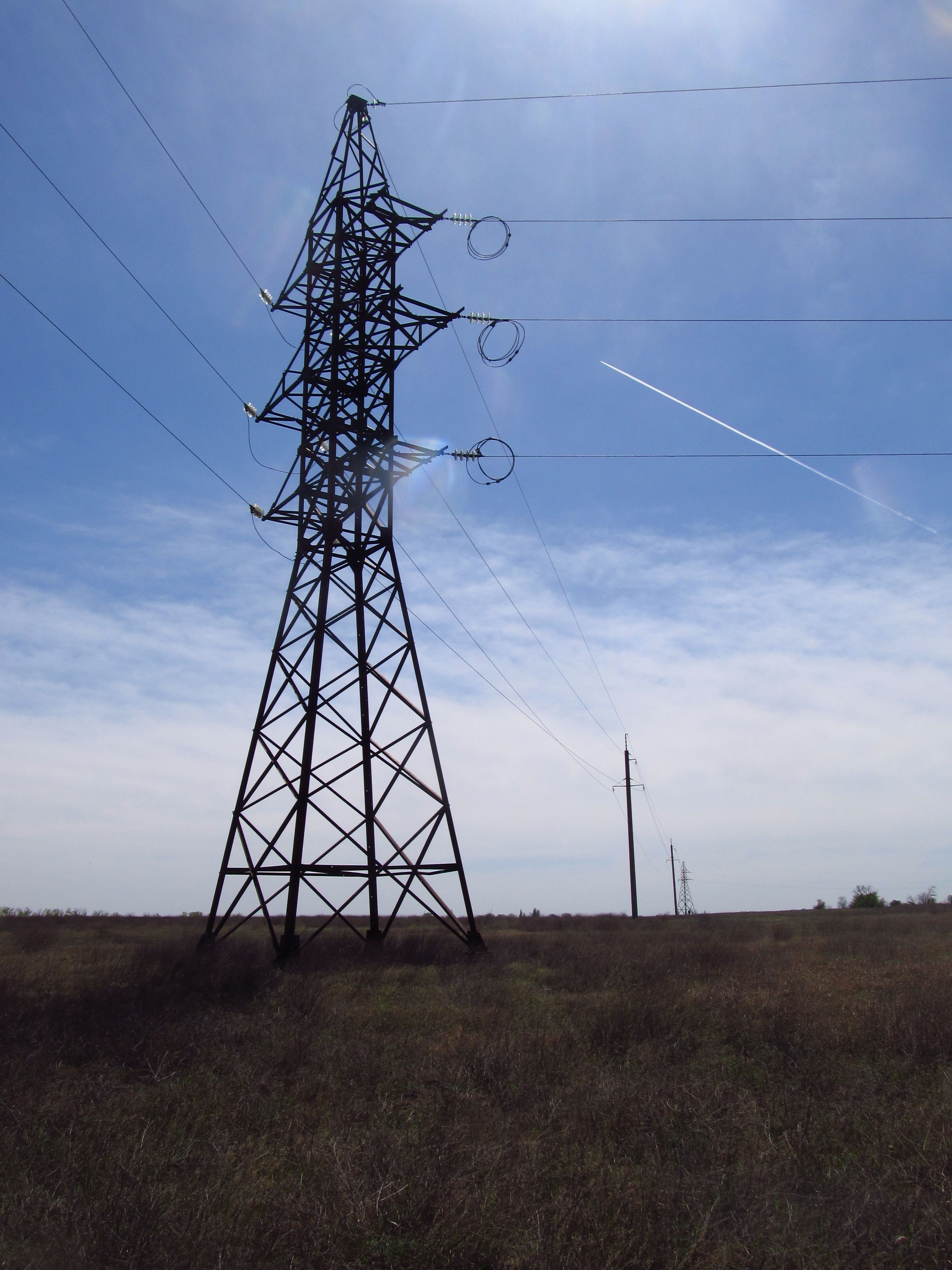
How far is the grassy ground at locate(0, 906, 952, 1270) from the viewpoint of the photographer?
4.56 metres

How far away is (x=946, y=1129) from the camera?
251 inches

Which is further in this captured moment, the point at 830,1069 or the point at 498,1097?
the point at 830,1069

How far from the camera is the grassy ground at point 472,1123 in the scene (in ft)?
15.0

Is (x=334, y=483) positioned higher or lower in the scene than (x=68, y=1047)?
higher

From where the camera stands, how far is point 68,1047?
8438 millimetres

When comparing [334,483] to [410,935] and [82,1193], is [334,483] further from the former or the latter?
[82,1193]

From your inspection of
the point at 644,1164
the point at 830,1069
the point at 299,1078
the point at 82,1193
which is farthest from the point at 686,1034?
the point at 82,1193

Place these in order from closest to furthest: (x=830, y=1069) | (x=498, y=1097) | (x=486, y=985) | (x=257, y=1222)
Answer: (x=257, y=1222), (x=498, y=1097), (x=830, y=1069), (x=486, y=985)

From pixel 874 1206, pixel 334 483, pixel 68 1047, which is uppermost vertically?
pixel 334 483

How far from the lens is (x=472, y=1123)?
6363 millimetres

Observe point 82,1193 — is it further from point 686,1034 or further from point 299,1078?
point 686,1034

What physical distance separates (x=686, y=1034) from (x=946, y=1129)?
131 inches

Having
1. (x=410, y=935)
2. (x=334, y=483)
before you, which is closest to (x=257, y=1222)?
(x=334, y=483)

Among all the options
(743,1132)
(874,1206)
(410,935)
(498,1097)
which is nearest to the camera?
(874,1206)
